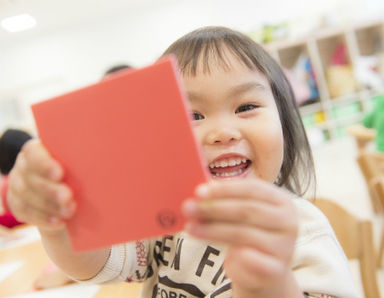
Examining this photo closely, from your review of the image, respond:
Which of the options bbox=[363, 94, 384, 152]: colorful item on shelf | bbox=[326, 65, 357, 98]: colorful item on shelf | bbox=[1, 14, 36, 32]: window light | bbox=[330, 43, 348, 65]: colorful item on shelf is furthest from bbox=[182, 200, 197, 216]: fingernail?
bbox=[1, 14, 36, 32]: window light

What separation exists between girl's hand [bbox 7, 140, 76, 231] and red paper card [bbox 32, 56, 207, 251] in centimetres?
1

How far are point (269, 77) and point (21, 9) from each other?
424cm

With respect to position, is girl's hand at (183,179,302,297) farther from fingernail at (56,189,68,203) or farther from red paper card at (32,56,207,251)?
fingernail at (56,189,68,203)

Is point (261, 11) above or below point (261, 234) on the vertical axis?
above

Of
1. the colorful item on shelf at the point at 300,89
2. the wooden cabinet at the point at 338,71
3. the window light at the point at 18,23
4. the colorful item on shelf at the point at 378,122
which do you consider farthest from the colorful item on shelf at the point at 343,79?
the window light at the point at 18,23

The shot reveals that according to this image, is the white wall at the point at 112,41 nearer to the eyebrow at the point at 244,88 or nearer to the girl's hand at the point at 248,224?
the eyebrow at the point at 244,88

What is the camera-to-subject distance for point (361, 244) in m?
0.82

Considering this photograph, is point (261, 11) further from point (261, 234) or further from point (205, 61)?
point (261, 234)

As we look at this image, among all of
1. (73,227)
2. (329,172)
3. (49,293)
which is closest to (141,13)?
(329,172)

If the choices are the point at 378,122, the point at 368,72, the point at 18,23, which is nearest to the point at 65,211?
the point at 378,122

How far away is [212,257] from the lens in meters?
0.61

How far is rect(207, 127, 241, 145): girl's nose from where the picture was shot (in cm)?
52

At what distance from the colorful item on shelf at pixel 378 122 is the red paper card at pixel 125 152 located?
2023 millimetres

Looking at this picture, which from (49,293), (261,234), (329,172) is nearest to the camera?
(261,234)
